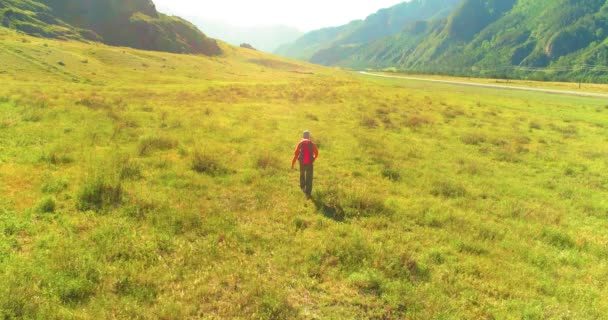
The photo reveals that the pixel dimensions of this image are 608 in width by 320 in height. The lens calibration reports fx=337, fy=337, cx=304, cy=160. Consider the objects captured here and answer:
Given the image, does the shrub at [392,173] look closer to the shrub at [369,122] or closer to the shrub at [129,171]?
the shrub at [129,171]

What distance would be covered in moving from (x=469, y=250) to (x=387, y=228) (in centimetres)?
237

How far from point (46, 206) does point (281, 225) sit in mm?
7131

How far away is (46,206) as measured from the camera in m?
10.2

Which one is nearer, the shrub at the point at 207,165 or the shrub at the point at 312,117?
the shrub at the point at 207,165

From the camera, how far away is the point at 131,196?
11273mm

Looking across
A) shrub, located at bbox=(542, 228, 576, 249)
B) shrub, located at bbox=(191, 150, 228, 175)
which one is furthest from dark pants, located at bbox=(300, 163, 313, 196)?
shrub, located at bbox=(542, 228, 576, 249)

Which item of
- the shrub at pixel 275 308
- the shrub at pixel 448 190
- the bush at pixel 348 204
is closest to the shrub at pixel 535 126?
the shrub at pixel 448 190

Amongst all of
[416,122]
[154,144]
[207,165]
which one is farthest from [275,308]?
[416,122]

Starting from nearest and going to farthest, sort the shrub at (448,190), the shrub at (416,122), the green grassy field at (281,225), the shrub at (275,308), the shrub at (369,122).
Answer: the shrub at (275,308)
the green grassy field at (281,225)
the shrub at (448,190)
the shrub at (369,122)
the shrub at (416,122)

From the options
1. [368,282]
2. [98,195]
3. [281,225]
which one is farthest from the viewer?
[98,195]

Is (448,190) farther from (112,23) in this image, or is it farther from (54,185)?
(112,23)

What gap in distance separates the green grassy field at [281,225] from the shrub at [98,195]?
0.16 feet

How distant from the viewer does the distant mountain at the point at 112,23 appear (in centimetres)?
10287

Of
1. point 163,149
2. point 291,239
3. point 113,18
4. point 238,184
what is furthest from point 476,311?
point 113,18
